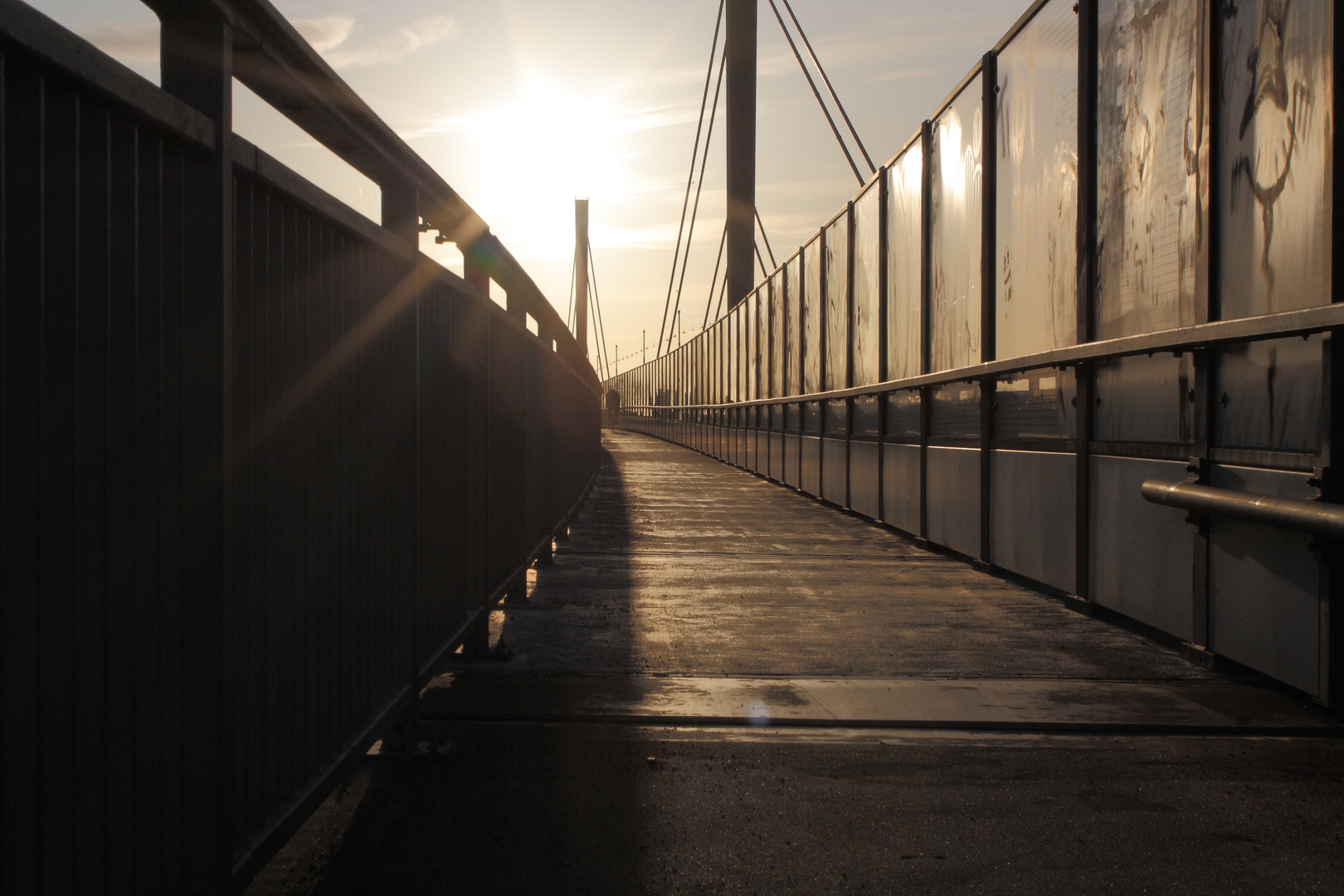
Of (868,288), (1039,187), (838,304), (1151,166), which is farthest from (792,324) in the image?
(1151,166)

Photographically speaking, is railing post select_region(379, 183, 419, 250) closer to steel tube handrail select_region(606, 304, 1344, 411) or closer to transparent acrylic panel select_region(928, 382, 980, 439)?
steel tube handrail select_region(606, 304, 1344, 411)

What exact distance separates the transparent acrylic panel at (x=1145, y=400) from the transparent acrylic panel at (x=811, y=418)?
8.73 m

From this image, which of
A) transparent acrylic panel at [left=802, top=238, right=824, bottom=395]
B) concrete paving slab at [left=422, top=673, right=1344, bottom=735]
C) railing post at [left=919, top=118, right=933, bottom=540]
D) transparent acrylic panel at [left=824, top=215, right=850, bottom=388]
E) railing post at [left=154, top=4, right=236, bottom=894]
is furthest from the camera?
transparent acrylic panel at [left=802, top=238, right=824, bottom=395]

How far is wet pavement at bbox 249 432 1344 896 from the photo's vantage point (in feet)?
8.75

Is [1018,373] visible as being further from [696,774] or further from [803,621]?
[696,774]

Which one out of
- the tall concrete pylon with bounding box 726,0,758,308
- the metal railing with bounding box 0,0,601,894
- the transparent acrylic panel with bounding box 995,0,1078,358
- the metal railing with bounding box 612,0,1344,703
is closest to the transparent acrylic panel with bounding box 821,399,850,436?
the metal railing with bounding box 612,0,1344,703

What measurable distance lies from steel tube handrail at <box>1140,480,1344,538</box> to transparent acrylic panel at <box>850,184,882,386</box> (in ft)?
21.0

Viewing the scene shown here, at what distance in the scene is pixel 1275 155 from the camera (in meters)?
4.57

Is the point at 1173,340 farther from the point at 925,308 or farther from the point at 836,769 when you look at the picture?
the point at 925,308

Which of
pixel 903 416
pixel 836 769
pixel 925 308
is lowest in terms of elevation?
pixel 836 769

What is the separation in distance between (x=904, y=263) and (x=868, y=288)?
1.61 metres

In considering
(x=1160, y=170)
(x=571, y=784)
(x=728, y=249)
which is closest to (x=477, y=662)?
(x=571, y=784)

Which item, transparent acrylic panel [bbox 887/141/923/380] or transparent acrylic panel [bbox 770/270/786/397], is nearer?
transparent acrylic panel [bbox 887/141/923/380]

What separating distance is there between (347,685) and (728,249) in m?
26.7
